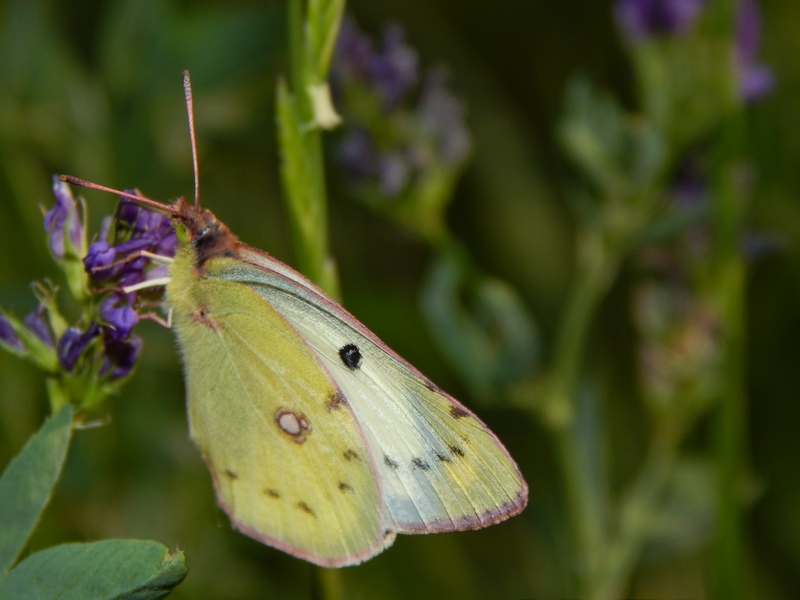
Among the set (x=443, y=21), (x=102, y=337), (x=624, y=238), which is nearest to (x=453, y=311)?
(x=624, y=238)

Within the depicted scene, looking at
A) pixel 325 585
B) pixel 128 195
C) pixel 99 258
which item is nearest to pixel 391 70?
pixel 128 195

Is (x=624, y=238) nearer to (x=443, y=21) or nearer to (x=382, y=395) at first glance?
(x=382, y=395)

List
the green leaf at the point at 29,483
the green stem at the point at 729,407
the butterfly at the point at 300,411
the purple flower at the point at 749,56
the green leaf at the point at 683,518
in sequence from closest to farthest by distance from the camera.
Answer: the green leaf at the point at 29,483
the butterfly at the point at 300,411
the green stem at the point at 729,407
the purple flower at the point at 749,56
the green leaf at the point at 683,518

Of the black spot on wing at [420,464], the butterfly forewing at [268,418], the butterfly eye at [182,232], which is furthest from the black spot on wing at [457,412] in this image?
the butterfly eye at [182,232]

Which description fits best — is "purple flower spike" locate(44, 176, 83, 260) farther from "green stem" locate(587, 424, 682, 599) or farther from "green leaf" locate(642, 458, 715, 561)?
"green leaf" locate(642, 458, 715, 561)

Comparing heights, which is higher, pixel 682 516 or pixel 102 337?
pixel 102 337

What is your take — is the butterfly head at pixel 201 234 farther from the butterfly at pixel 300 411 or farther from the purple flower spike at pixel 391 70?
the purple flower spike at pixel 391 70

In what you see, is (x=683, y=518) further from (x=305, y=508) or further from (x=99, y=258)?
(x=99, y=258)
